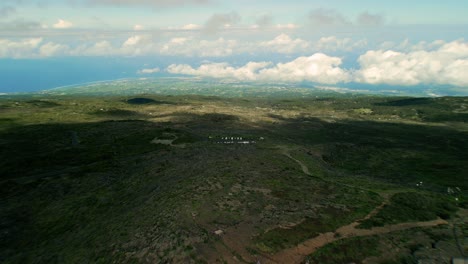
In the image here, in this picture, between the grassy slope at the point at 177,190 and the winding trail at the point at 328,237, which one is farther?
the grassy slope at the point at 177,190

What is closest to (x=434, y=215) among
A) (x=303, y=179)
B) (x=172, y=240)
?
(x=303, y=179)

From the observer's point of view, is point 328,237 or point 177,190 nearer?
point 328,237

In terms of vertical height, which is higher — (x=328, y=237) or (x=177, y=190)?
(x=328, y=237)

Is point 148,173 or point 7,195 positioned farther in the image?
point 148,173

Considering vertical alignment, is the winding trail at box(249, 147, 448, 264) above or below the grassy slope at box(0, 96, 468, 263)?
above

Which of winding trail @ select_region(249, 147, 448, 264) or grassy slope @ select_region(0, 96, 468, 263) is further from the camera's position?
grassy slope @ select_region(0, 96, 468, 263)

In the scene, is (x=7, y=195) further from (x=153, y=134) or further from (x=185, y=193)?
(x=153, y=134)

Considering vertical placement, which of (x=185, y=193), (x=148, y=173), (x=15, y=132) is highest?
(x=185, y=193)

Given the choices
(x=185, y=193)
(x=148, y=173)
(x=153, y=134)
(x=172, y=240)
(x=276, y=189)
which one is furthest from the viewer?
(x=153, y=134)

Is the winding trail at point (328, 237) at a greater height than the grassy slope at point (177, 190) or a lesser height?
greater

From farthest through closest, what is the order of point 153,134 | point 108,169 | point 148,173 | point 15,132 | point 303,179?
point 15,132, point 153,134, point 108,169, point 148,173, point 303,179

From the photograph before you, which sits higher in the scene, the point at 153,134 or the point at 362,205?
the point at 362,205
